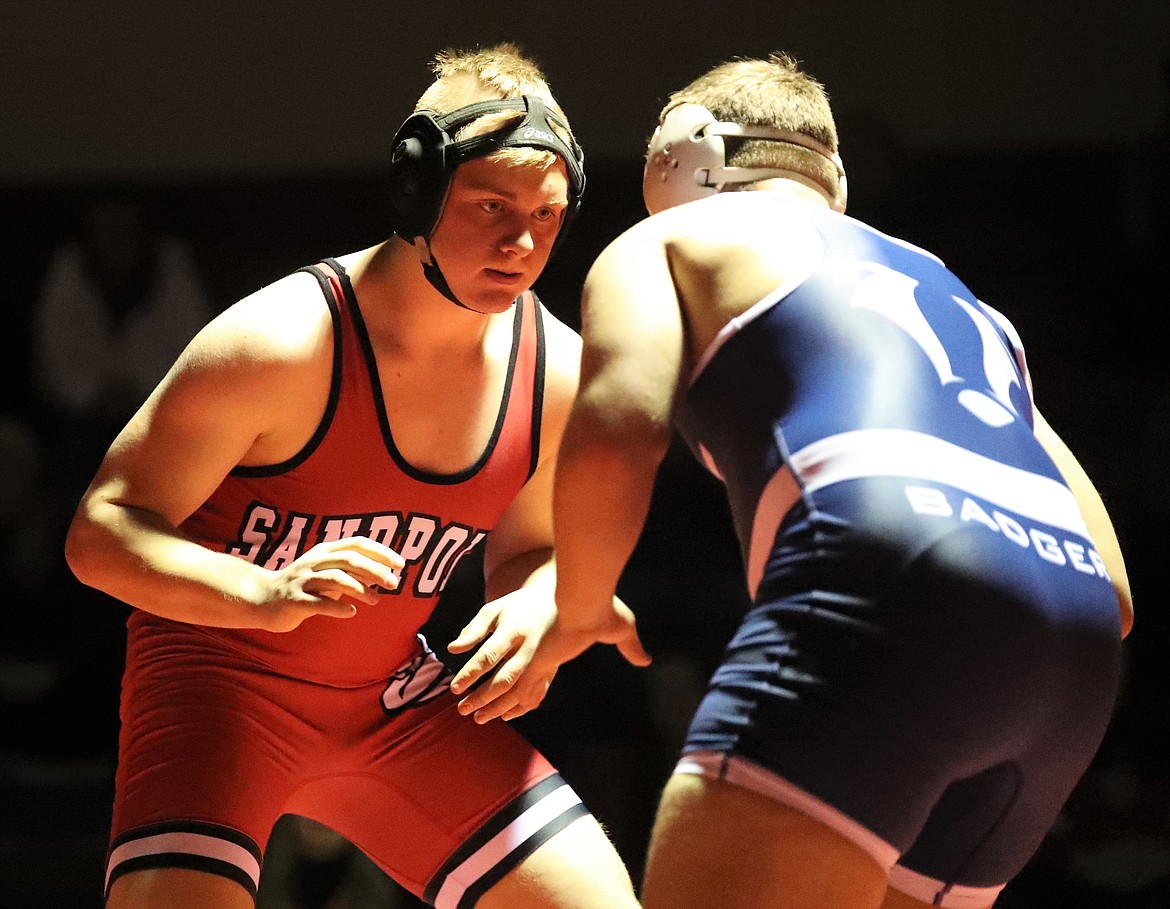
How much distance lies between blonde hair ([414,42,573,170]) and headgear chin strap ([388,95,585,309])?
0.04ft

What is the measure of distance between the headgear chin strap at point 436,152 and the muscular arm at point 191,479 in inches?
9.2

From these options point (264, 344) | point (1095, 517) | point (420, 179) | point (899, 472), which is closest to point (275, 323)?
point (264, 344)

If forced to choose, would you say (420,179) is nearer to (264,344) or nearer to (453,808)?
(264,344)

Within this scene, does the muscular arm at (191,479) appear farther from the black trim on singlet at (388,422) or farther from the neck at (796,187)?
the neck at (796,187)

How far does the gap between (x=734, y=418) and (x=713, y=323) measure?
4.2 inches

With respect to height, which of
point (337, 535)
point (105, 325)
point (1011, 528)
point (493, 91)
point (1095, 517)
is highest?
point (493, 91)

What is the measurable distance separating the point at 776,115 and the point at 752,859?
968mm

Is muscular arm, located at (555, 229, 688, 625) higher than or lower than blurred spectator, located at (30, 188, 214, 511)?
higher

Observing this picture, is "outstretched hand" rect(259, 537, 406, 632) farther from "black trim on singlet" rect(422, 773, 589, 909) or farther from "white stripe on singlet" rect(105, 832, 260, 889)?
"black trim on singlet" rect(422, 773, 589, 909)

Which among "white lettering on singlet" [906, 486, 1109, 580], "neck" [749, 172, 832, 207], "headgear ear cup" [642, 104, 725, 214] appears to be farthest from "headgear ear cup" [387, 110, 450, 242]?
"white lettering on singlet" [906, 486, 1109, 580]

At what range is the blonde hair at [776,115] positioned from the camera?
1869mm

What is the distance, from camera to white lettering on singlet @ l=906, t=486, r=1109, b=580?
141cm

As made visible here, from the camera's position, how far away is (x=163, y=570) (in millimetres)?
1957

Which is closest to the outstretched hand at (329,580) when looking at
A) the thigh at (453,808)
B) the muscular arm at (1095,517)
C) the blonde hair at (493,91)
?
the thigh at (453,808)
